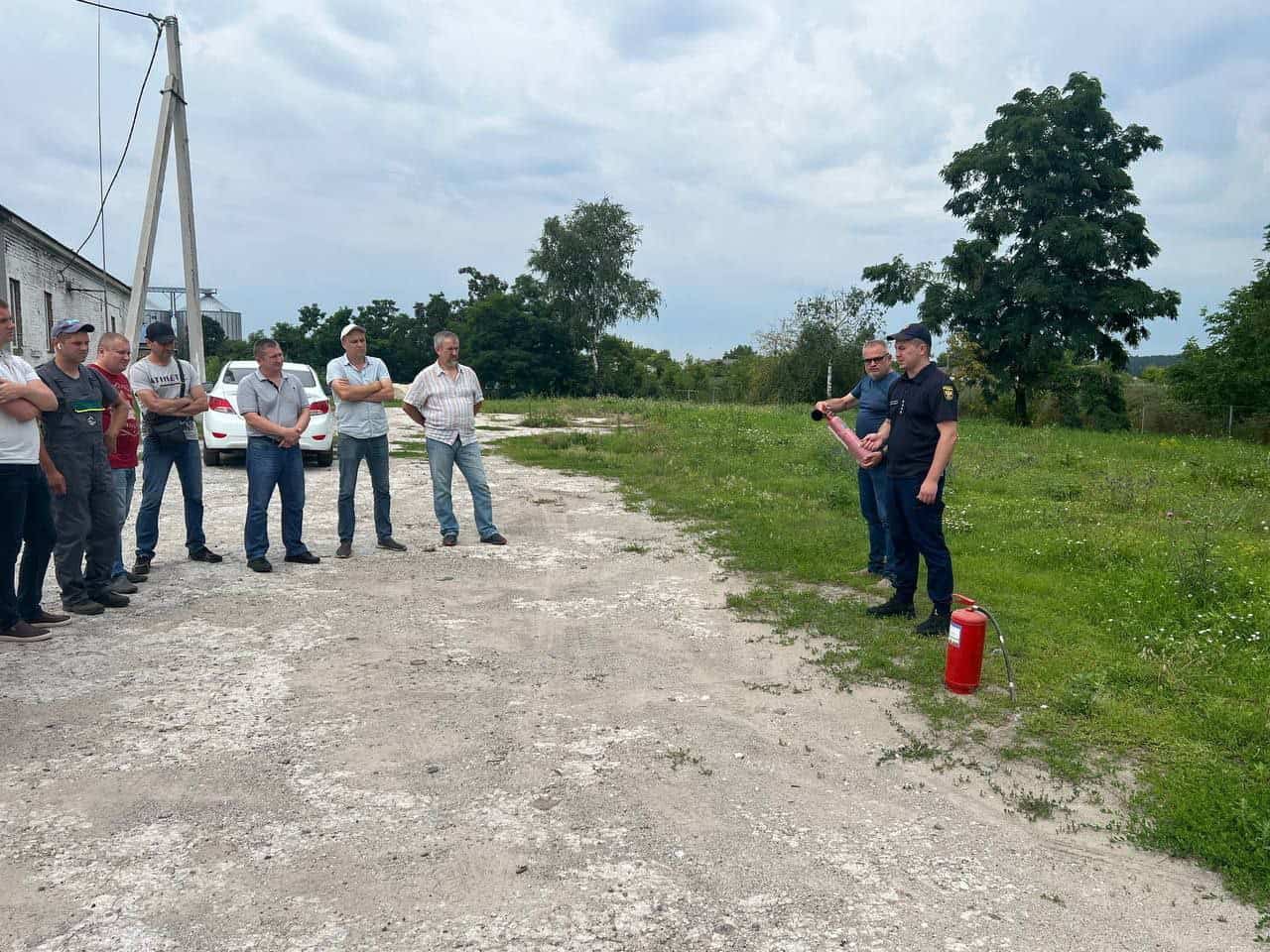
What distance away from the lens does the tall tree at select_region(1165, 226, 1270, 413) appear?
110 ft

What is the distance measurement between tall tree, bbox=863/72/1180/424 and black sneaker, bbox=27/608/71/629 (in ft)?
108

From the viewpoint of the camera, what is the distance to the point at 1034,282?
32.8m

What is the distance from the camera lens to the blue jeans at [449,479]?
8703 millimetres

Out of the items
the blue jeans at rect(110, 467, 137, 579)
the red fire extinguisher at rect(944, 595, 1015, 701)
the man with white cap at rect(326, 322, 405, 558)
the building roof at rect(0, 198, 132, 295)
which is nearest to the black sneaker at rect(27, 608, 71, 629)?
the blue jeans at rect(110, 467, 137, 579)

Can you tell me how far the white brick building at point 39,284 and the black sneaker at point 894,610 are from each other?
80.3 ft

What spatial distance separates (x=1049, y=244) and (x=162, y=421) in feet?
108

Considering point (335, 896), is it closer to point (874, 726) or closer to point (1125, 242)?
point (874, 726)

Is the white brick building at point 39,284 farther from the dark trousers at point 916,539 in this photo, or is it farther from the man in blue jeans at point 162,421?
the dark trousers at point 916,539

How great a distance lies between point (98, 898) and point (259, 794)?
78 centimetres

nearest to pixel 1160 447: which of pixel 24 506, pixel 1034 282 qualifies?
pixel 1034 282

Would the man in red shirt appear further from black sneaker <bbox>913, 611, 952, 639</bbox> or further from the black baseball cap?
black sneaker <bbox>913, 611, 952, 639</bbox>

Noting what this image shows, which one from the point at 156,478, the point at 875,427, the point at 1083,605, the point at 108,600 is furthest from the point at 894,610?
the point at 156,478

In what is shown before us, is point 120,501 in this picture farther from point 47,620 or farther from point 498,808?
point 498,808

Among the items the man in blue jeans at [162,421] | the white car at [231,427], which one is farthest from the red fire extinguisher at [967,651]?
the white car at [231,427]
